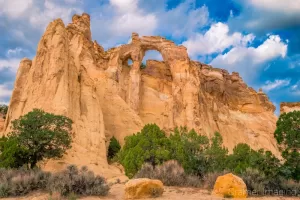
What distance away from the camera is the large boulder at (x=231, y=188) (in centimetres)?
1006

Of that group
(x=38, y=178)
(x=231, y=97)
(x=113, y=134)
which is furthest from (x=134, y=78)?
(x=38, y=178)

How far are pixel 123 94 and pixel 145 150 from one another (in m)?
22.3

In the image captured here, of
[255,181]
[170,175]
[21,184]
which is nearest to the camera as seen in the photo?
[21,184]

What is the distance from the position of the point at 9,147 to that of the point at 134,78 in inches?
931

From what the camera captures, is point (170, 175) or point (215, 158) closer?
point (170, 175)

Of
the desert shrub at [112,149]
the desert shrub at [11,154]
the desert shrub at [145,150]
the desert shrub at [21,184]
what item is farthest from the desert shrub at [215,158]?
the desert shrub at [112,149]

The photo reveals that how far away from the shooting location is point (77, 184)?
10.5m

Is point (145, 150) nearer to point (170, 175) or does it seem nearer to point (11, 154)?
point (170, 175)

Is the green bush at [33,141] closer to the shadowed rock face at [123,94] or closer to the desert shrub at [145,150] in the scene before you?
the shadowed rock face at [123,94]

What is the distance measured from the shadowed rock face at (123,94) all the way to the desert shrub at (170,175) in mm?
8893

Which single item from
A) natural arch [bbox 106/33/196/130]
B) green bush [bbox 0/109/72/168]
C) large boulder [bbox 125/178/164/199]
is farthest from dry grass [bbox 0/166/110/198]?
natural arch [bbox 106/33/196/130]

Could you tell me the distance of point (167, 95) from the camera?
41.2 metres

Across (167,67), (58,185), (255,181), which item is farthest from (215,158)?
(167,67)

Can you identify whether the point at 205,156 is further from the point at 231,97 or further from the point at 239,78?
the point at 239,78
